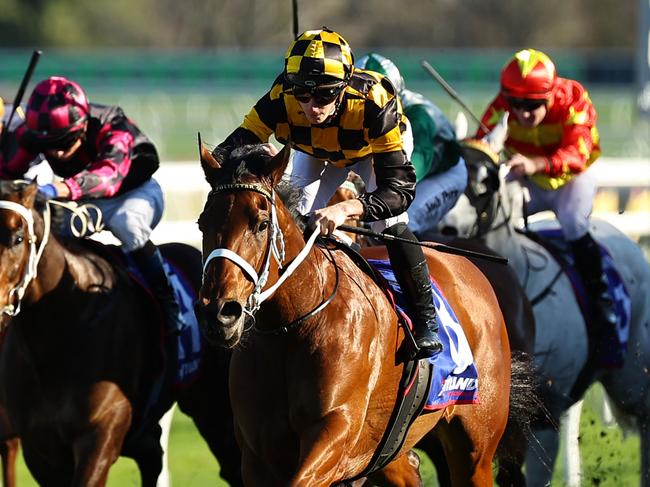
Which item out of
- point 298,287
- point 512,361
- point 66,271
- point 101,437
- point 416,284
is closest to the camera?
point 298,287

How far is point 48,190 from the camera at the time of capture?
5.36m

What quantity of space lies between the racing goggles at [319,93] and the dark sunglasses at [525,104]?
2.60 metres

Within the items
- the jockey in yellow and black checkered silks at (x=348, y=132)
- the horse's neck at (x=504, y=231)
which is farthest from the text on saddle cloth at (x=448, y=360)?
the horse's neck at (x=504, y=231)

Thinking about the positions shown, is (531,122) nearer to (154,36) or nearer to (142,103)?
(142,103)

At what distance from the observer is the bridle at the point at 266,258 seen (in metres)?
3.87

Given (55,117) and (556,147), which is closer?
(55,117)

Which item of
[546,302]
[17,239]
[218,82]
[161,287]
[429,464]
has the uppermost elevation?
[17,239]

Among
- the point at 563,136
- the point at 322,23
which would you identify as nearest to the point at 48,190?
the point at 563,136

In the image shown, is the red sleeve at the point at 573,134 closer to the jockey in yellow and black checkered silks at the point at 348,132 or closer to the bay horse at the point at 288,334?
the jockey in yellow and black checkered silks at the point at 348,132

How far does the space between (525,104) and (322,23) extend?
122ft

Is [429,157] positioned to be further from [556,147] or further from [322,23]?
[322,23]

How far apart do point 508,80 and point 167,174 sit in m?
4.85

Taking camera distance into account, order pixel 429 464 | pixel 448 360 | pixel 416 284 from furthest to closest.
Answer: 1. pixel 429 464
2. pixel 448 360
3. pixel 416 284

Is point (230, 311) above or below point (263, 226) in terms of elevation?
below
